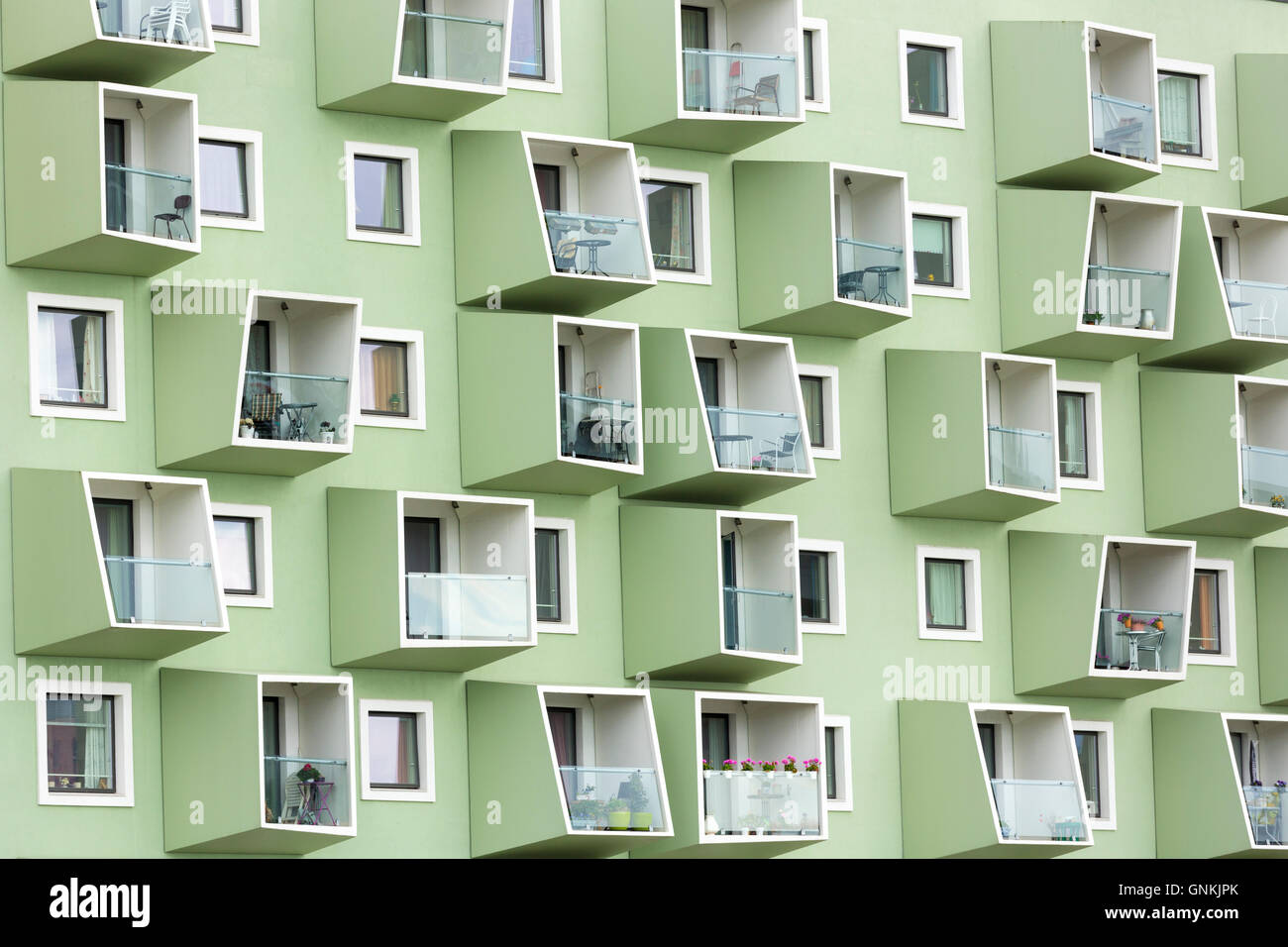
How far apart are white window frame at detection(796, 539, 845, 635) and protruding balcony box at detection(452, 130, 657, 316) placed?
5227 millimetres

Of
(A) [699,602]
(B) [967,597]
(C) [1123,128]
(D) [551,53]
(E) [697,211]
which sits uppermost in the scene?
(D) [551,53]

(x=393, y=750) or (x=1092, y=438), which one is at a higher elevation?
(x=1092, y=438)

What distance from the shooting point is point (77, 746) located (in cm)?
3988

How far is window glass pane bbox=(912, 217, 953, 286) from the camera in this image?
160 ft

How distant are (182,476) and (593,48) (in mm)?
10157

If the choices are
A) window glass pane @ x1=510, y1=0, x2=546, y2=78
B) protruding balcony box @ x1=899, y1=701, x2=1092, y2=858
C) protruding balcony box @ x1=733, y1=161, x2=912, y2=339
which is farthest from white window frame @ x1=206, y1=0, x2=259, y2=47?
protruding balcony box @ x1=899, y1=701, x2=1092, y2=858

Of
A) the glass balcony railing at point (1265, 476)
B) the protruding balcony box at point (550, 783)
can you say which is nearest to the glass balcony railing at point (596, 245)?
the protruding balcony box at point (550, 783)

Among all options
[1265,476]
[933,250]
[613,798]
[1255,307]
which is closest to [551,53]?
[933,250]

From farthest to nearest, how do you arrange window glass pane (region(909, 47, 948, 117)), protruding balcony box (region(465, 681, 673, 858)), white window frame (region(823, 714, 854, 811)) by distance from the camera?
window glass pane (region(909, 47, 948, 117)), white window frame (region(823, 714, 854, 811)), protruding balcony box (region(465, 681, 673, 858))

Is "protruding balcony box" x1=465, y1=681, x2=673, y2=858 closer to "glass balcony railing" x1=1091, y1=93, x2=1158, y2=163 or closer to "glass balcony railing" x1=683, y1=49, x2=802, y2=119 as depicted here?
"glass balcony railing" x1=683, y1=49, x2=802, y2=119

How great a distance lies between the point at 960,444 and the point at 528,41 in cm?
932

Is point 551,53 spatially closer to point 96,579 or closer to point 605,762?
point 605,762

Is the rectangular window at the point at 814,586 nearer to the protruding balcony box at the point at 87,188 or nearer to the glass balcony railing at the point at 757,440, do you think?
the glass balcony railing at the point at 757,440

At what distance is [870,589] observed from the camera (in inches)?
1848
